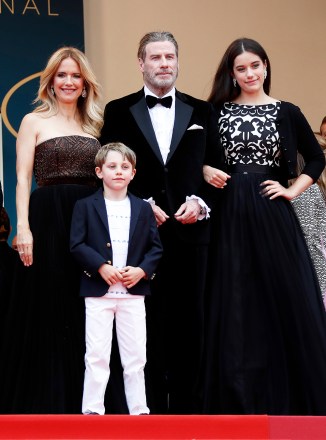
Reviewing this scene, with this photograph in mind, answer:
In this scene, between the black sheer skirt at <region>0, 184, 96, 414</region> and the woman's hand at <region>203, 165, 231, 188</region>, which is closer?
the black sheer skirt at <region>0, 184, 96, 414</region>

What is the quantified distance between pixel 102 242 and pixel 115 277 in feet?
0.62

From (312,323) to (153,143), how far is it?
3.80ft

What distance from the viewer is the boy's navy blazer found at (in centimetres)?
498

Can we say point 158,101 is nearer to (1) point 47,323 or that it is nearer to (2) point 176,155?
(2) point 176,155

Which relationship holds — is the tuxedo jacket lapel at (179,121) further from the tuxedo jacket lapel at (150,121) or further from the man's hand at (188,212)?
the man's hand at (188,212)

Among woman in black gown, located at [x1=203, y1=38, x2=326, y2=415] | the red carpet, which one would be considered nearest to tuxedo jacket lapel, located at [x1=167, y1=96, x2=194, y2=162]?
woman in black gown, located at [x1=203, y1=38, x2=326, y2=415]

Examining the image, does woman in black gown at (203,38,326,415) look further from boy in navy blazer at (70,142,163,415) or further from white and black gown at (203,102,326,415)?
boy in navy blazer at (70,142,163,415)

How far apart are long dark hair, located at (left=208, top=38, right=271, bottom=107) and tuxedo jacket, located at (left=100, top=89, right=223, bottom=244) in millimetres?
188

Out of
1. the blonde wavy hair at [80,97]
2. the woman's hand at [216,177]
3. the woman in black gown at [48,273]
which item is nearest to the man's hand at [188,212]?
the woman's hand at [216,177]

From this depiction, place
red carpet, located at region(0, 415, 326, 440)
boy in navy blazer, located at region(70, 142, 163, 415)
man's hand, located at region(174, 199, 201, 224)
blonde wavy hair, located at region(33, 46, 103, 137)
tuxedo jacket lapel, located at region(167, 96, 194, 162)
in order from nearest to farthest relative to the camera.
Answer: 1. red carpet, located at region(0, 415, 326, 440)
2. boy in navy blazer, located at region(70, 142, 163, 415)
3. man's hand, located at region(174, 199, 201, 224)
4. tuxedo jacket lapel, located at region(167, 96, 194, 162)
5. blonde wavy hair, located at region(33, 46, 103, 137)

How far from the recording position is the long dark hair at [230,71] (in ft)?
18.1

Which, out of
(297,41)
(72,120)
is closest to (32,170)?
(72,120)

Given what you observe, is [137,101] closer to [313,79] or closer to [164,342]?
[164,342]

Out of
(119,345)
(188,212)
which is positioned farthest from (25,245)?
(188,212)
